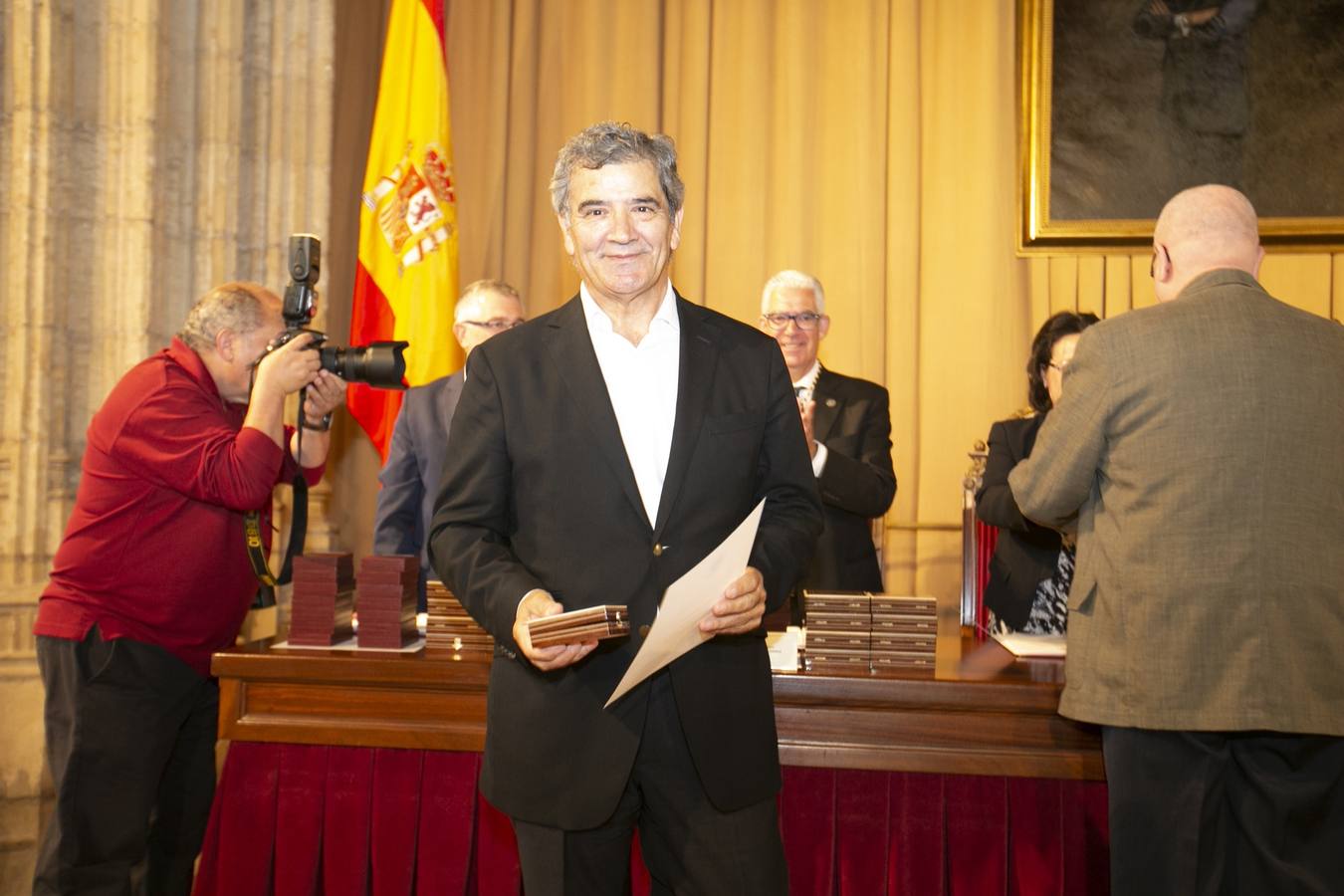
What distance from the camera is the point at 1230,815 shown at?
2.17m

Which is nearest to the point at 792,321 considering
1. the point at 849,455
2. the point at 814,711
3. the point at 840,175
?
the point at 849,455

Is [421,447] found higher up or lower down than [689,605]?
higher up

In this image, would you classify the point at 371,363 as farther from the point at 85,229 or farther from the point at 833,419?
the point at 85,229

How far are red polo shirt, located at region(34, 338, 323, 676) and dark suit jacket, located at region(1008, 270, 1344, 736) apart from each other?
1.86m

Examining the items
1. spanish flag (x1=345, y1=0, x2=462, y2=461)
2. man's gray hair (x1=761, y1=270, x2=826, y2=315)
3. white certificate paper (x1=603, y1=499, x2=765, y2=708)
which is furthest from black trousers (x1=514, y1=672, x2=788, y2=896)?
spanish flag (x1=345, y1=0, x2=462, y2=461)

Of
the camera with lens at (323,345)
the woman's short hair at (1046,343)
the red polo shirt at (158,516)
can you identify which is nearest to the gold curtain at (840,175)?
the woman's short hair at (1046,343)

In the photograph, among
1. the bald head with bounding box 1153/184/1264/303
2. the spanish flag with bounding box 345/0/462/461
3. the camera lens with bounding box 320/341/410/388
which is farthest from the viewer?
the spanish flag with bounding box 345/0/462/461

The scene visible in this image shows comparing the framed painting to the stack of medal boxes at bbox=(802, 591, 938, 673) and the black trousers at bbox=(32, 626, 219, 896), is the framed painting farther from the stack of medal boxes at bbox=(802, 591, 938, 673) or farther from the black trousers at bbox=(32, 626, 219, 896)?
the black trousers at bbox=(32, 626, 219, 896)

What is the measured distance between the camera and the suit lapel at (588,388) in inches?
68.4

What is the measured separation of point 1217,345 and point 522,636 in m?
1.37

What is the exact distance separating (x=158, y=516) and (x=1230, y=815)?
2.37 metres

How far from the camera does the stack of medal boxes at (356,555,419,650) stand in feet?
8.98

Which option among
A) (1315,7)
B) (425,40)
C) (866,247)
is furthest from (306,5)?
(1315,7)

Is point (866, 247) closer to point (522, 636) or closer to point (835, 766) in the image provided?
point (835, 766)
